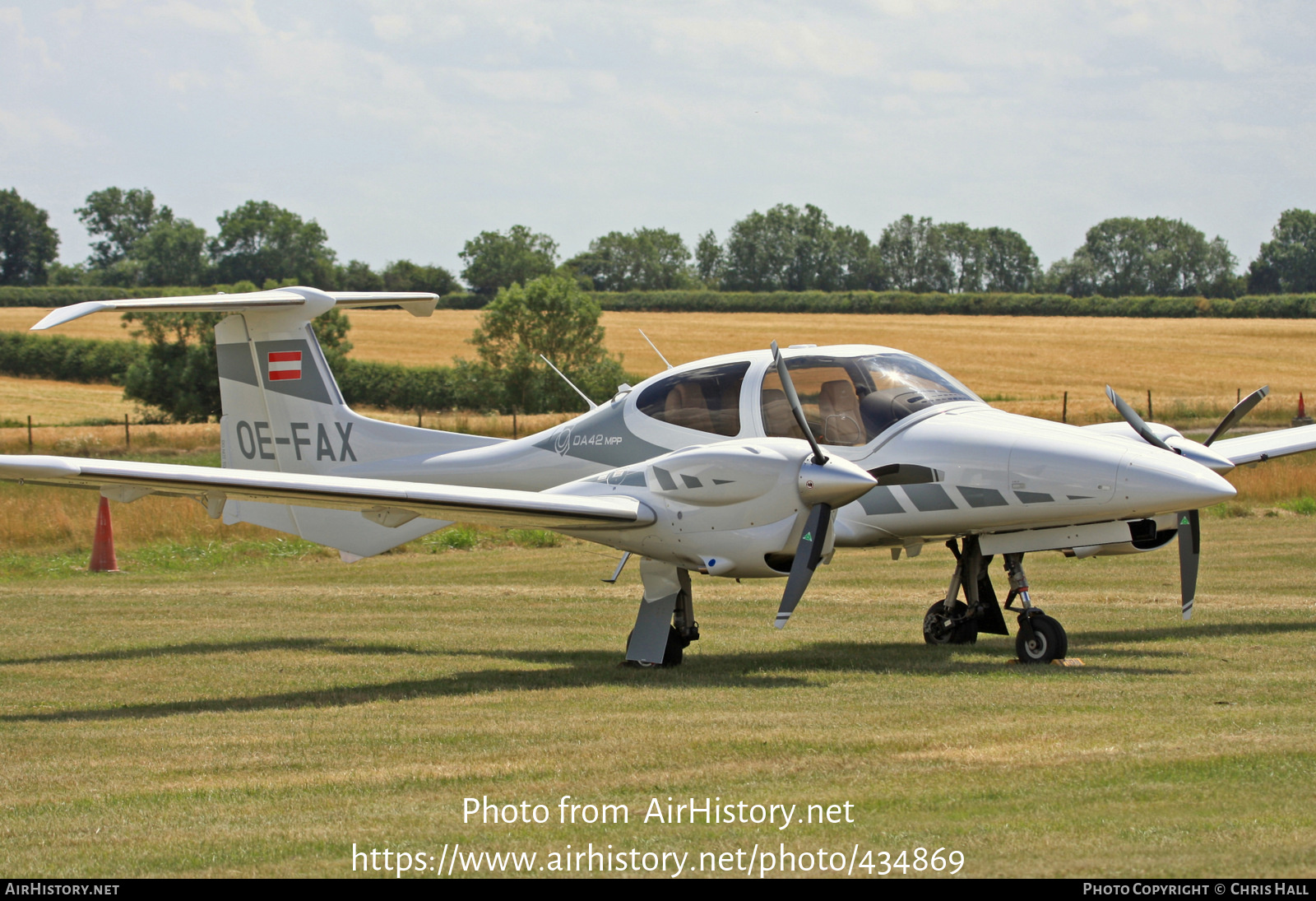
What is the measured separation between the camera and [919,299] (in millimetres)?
90438

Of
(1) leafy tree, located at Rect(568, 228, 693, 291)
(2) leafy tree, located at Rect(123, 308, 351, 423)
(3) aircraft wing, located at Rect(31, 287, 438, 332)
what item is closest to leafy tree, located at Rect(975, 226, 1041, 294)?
(1) leafy tree, located at Rect(568, 228, 693, 291)

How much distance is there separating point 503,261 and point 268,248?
1850 centimetres

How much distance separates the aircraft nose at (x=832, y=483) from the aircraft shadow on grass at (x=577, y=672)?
1.38 m

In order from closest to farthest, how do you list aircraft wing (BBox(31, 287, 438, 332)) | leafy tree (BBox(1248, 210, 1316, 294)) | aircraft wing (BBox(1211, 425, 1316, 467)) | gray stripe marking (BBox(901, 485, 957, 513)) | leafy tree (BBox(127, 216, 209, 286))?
1. gray stripe marking (BBox(901, 485, 957, 513))
2. aircraft wing (BBox(31, 287, 438, 332))
3. aircraft wing (BBox(1211, 425, 1316, 467))
4. leafy tree (BBox(1248, 210, 1316, 294))
5. leafy tree (BBox(127, 216, 209, 286))

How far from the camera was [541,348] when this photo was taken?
60.8m

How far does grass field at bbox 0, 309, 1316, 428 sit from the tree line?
17575 mm

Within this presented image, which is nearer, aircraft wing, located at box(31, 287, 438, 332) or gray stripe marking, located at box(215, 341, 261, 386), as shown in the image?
aircraft wing, located at box(31, 287, 438, 332)

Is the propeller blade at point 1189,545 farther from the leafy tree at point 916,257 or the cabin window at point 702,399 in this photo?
the leafy tree at point 916,257

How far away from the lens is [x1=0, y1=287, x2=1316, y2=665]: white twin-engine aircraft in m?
10.1

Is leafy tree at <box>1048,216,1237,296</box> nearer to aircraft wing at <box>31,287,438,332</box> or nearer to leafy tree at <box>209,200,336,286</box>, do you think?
leafy tree at <box>209,200,336,286</box>

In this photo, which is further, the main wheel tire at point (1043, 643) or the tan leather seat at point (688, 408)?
the tan leather seat at point (688, 408)

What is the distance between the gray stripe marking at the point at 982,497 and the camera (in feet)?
34.9

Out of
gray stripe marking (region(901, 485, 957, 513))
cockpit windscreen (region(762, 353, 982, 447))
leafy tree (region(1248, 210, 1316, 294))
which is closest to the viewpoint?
gray stripe marking (region(901, 485, 957, 513))

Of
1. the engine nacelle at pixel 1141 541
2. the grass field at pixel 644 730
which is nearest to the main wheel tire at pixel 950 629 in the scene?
the grass field at pixel 644 730
